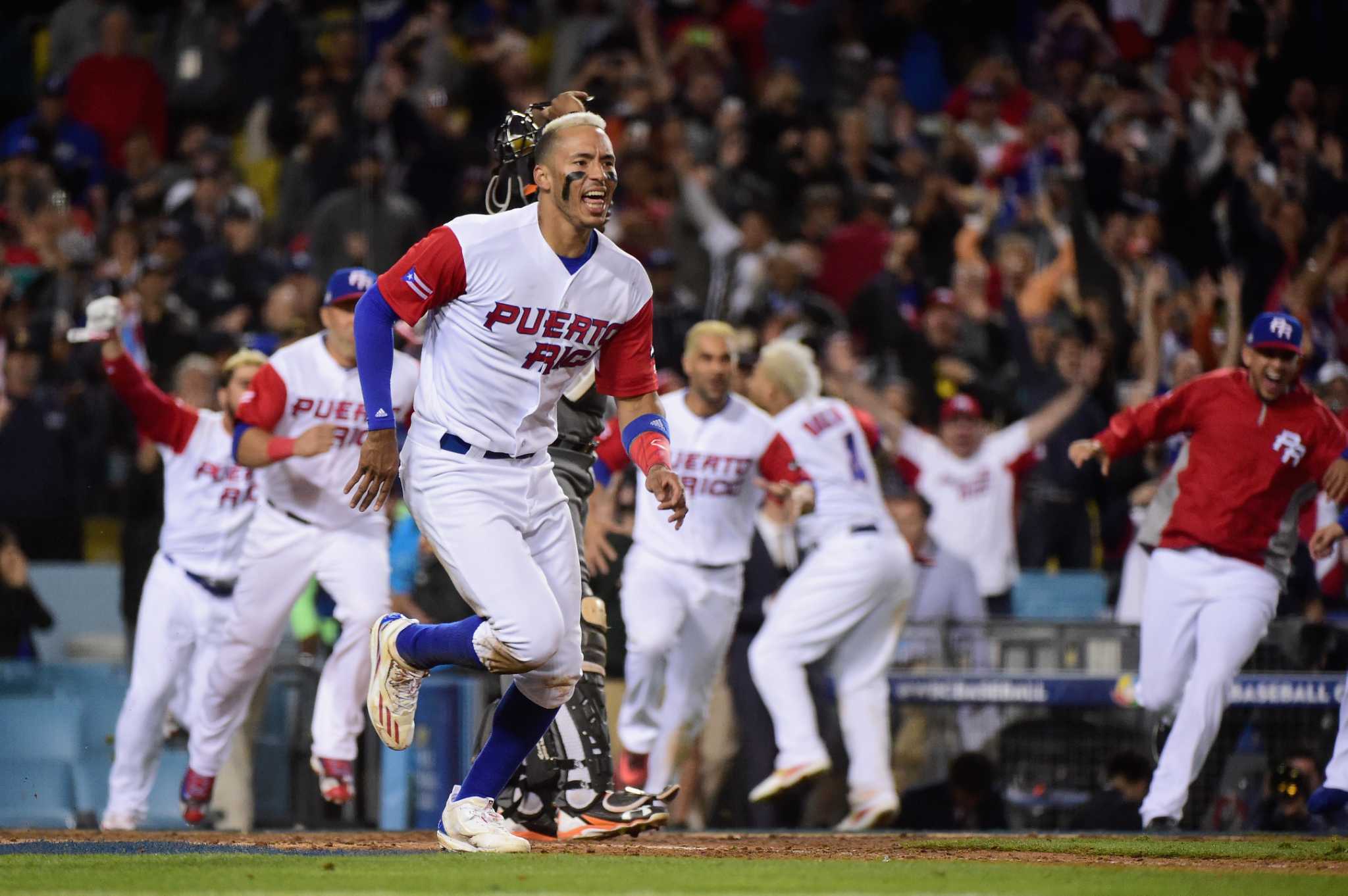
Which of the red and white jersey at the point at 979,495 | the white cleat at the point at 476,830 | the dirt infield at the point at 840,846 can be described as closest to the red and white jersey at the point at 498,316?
the white cleat at the point at 476,830

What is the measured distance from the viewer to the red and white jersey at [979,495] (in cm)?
1090

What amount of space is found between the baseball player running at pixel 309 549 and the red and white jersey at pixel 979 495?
4.05m

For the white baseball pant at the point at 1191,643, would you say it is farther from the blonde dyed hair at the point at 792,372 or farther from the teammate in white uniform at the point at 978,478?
the teammate in white uniform at the point at 978,478

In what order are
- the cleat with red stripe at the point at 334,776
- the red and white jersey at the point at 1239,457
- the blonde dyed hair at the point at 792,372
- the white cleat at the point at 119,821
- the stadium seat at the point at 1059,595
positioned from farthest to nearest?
the stadium seat at the point at 1059,595, the blonde dyed hair at the point at 792,372, the white cleat at the point at 119,821, the cleat with red stripe at the point at 334,776, the red and white jersey at the point at 1239,457

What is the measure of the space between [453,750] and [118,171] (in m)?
7.18

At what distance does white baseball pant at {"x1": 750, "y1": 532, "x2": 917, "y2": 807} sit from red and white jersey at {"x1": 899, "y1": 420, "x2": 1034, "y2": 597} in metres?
1.71

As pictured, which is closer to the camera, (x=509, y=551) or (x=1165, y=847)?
(x=509, y=551)

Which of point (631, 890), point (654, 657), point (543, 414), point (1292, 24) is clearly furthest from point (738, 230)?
point (631, 890)

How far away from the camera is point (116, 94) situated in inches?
587

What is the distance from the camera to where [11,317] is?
484 inches

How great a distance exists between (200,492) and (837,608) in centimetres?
312

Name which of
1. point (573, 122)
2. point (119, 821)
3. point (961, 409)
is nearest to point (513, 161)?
point (573, 122)

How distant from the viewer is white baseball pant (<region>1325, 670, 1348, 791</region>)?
23.7 ft

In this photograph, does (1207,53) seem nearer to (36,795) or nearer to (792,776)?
(792,776)
